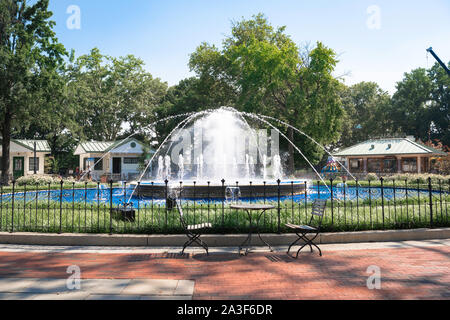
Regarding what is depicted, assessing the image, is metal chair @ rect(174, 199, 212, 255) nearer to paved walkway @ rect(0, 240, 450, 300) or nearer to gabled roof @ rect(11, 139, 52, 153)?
paved walkway @ rect(0, 240, 450, 300)

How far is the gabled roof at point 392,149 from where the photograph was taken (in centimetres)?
3788

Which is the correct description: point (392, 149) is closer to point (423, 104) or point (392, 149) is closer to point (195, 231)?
point (423, 104)

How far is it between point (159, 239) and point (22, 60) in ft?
87.1

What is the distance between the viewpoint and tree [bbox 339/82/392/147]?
59.5 m

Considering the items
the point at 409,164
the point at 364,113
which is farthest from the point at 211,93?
the point at 364,113

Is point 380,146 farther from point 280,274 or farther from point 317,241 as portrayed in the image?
point 280,274

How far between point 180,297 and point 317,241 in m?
4.52

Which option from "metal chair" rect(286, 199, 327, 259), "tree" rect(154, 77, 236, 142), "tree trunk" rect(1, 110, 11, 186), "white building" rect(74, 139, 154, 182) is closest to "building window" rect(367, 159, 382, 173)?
"tree" rect(154, 77, 236, 142)

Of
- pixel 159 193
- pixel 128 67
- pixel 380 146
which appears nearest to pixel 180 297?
pixel 159 193

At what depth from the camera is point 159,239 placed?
7895 millimetres

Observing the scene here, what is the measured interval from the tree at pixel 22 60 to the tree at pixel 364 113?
47.4 metres

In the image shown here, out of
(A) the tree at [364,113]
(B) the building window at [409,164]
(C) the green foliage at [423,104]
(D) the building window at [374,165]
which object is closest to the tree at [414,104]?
(C) the green foliage at [423,104]

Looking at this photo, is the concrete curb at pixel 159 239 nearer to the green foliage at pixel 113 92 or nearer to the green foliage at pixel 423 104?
the green foliage at pixel 113 92

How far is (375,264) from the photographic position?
6234 millimetres
